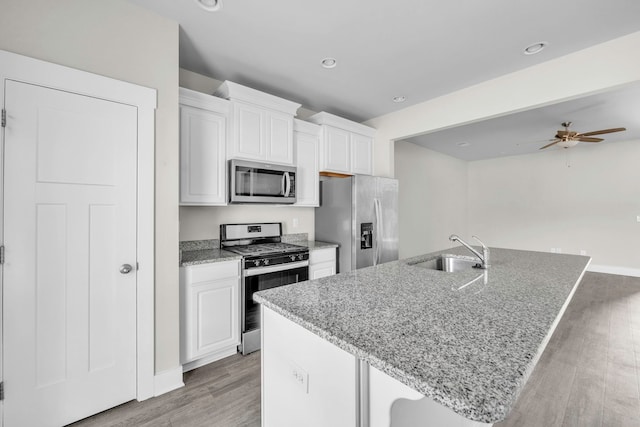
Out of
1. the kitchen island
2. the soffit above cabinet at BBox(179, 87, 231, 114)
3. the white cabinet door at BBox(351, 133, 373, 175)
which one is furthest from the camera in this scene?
the white cabinet door at BBox(351, 133, 373, 175)

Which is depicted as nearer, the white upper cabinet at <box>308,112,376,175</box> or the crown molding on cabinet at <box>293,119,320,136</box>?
the crown molding on cabinet at <box>293,119,320,136</box>

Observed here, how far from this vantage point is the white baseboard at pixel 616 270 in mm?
5562

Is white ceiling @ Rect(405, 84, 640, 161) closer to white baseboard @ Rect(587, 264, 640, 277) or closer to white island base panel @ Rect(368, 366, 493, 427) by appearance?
white baseboard @ Rect(587, 264, 640, 277)

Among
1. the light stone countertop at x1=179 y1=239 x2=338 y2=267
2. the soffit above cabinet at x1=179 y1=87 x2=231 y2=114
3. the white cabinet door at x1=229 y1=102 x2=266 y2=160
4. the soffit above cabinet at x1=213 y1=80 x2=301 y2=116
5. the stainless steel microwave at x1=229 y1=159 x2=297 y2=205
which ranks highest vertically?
the soffit above cabinet at x1=213 y1=80 x2=301 y2=116

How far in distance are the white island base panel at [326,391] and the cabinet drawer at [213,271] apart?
116cm

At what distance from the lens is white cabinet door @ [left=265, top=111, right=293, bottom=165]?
9.39ft

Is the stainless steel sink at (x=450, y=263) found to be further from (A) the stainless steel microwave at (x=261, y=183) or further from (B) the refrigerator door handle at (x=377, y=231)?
(A) the stainless steel microwave at (x=261, y=183)

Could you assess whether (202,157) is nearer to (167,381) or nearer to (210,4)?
(210,4)

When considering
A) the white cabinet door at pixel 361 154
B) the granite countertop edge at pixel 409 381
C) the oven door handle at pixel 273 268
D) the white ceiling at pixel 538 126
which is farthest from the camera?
the white cabinet door at pixel 361 154

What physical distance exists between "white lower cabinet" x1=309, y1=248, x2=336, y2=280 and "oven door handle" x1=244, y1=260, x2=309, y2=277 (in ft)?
0.44

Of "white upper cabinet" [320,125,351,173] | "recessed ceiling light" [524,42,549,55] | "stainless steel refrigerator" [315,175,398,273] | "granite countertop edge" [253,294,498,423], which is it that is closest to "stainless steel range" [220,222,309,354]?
"stainless steel refrigerator" [315,175,398,273]

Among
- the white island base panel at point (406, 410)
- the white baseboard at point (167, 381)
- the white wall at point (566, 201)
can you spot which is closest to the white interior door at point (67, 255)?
the white baseboard at point (167, 381)

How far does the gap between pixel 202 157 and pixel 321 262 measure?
1660mm

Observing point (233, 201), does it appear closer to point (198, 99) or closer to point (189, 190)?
point (189, 190)
